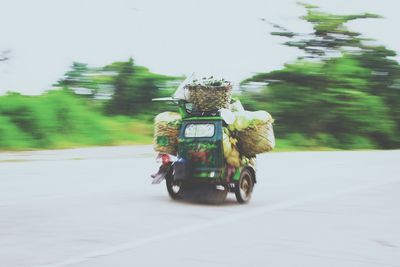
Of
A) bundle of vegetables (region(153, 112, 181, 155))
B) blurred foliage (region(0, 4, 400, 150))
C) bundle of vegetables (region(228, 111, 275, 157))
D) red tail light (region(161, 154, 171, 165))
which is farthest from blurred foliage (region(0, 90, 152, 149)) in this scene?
bundle of vegetables (region(228, 111, 275, 157))

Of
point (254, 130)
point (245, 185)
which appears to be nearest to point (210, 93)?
point (254, 130)

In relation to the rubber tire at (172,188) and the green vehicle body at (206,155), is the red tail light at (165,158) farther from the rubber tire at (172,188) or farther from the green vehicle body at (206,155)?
the rubber tire at (172,188)

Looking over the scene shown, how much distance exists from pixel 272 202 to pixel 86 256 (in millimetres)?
4601

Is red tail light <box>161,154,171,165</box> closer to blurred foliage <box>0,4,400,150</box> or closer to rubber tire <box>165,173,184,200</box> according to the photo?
rubber tire <box>165,173,184,200</box>

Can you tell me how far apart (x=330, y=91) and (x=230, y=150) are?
31239 mm

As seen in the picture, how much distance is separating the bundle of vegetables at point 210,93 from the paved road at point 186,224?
140 cm

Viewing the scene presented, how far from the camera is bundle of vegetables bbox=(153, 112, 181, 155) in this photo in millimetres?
9031

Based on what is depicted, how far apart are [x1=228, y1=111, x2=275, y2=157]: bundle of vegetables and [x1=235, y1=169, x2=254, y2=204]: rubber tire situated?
457mm

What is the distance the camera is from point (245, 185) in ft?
30.4

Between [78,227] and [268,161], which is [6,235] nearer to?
[78,227]

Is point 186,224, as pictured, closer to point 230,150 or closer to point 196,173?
point 196,173

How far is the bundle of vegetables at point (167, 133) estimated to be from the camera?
9.03m

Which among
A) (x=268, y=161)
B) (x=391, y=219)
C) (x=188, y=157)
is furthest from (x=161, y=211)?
(x=268, y=161)

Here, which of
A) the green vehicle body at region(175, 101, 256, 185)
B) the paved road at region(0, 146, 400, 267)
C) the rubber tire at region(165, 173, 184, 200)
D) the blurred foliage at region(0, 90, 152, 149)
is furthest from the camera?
the blurred foliage at region(0, 90, 152, 149)
